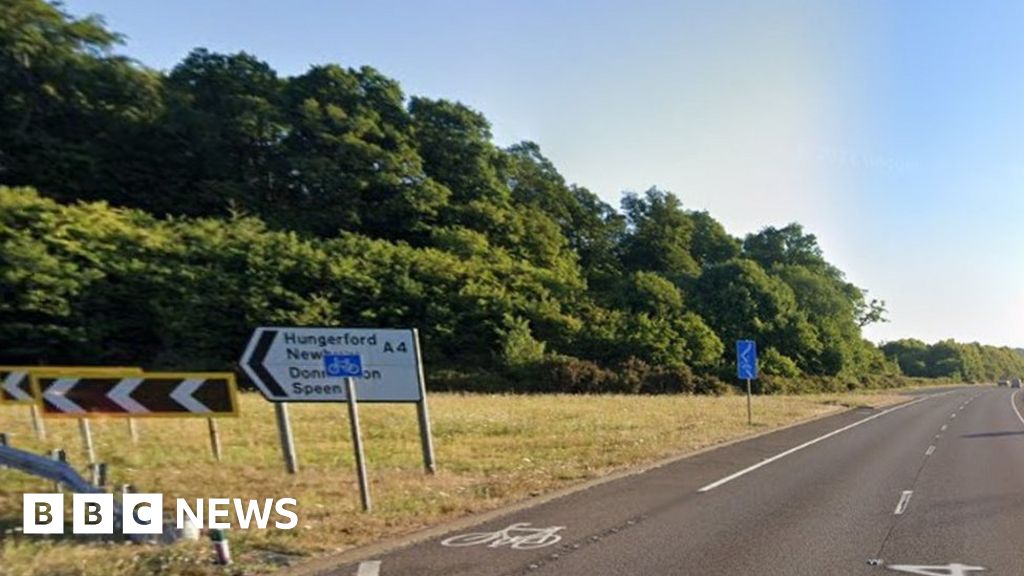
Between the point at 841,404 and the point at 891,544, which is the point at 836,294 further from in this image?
the point at 891,544

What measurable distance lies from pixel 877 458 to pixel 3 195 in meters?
48.9

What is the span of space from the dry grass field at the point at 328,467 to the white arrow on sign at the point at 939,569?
16.5 feet

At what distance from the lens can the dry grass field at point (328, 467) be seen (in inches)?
293

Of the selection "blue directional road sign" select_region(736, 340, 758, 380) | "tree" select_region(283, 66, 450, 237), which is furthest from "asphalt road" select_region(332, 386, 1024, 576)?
"tree" select_region(283, 66, 450, 237)

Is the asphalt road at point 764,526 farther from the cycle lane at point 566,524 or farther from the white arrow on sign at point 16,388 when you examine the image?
the white arrow on sign at point 16,388

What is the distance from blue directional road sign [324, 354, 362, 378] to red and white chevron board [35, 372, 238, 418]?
5.99 ft

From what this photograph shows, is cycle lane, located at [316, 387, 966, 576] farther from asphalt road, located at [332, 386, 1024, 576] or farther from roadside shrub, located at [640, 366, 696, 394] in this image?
roadside shrub, located at [640, 366, 696, 394]

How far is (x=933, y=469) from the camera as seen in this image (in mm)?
15602

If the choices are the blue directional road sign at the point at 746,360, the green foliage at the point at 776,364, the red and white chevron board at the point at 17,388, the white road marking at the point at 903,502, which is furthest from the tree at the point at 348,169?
the white road marking at the point at 903,502

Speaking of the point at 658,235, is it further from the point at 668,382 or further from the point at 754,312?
the point at 668,382

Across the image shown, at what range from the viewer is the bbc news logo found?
7.98m

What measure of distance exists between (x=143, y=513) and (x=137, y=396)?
255 cm

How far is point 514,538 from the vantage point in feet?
28.7

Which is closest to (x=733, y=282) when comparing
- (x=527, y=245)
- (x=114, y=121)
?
(x=527, y=245)
